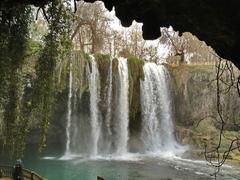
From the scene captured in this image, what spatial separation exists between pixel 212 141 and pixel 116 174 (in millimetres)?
9622

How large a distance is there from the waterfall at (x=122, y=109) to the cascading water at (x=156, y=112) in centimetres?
155

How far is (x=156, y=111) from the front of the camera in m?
29.2

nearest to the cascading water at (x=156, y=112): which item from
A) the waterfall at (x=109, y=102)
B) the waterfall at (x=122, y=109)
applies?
the waterfall at (x=122, y=109)

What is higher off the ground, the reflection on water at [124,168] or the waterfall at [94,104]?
the waterfall at [94,104]

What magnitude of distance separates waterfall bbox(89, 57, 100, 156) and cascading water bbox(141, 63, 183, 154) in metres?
3.40

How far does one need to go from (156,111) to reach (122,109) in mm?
3099

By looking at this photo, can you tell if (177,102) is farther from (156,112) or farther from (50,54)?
(50,54)

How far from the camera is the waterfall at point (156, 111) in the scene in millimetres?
28500

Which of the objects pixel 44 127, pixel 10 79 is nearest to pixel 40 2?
pixel 10 79

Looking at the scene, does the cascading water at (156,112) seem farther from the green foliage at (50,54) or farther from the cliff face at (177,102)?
the green foliage at (50,54)

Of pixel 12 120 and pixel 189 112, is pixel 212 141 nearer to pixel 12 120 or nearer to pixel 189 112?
pixel 189 112

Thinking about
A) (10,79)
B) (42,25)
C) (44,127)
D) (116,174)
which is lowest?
(116,174)

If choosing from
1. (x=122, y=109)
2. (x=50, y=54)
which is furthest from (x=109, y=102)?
(x=50, y=54)

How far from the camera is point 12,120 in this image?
945 cm
